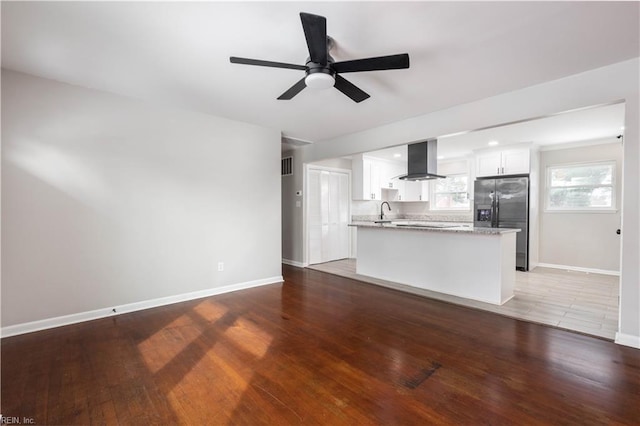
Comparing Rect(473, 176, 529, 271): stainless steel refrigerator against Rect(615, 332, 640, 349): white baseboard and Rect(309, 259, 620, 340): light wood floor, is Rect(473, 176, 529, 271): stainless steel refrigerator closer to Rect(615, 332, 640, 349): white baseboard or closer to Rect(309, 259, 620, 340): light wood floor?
Rect(309, 259, 620, 340): light wood floor

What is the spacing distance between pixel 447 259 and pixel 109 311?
14.5ft

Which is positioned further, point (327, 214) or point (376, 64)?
point (327, 214)

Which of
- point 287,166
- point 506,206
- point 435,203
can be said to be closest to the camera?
point 506,206

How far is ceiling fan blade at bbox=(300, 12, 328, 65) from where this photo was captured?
162 centimetres

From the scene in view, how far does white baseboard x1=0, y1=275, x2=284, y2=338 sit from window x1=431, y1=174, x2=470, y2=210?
5.36 meters

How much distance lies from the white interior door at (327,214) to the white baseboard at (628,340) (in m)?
4.63

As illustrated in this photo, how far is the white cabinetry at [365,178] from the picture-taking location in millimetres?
6656

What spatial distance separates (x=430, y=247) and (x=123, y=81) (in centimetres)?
443

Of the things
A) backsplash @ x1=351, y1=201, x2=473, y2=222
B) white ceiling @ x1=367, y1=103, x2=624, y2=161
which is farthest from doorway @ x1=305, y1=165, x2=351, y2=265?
white ceiling @ x1=367, y1=103, x2=624, y2=161

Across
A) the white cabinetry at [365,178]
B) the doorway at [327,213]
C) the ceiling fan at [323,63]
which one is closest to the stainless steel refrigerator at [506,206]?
the white cabinetry at [365,178]

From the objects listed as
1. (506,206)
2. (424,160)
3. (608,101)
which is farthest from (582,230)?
(608,101)

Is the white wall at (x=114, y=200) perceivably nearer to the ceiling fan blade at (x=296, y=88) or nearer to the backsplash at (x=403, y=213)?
the ceiling fan blade at (x=296, y=88)

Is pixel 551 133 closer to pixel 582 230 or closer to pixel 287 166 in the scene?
pixel 582 230

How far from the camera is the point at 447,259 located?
13.4 ft
